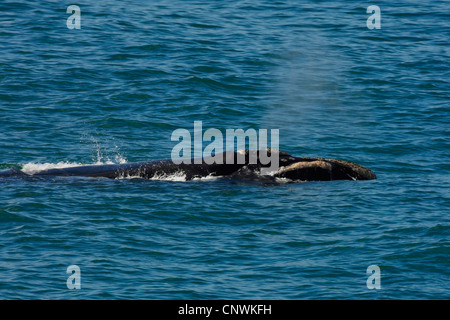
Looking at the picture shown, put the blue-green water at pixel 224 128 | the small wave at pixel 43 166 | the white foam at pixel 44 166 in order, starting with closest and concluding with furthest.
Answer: the blue-green water at pixel 224 128 < the small wave at pixel 43 166 < the white foam at pixel 44 166

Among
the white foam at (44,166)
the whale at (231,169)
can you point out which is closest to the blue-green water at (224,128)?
the white foam at (44,166)

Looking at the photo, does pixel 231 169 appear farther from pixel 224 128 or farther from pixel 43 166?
pixel 224 128

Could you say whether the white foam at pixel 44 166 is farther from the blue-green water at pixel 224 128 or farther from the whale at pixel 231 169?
the whale at pixel 231 169

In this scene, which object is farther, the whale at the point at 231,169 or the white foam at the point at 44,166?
the white foam at the point at 44,166

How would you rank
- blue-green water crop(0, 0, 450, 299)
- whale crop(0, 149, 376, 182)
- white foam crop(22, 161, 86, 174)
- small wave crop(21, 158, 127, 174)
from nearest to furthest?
blue-green water crop(0, 0, 450, 299) < whale crop(0, 149, 376, 182) < small wave crop(21, 158, 127, 174) < white foam crop(22, 161, 86, 174)

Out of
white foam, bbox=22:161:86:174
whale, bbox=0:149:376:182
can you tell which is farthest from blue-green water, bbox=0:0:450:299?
whale, bbox=0:149:376:182

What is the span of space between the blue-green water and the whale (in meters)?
0.28

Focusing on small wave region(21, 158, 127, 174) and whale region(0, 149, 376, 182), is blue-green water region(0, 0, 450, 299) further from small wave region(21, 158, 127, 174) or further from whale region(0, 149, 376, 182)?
whale region(0, 149, 376, 182)

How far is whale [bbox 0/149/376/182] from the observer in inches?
681

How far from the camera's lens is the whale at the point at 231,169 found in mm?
17297

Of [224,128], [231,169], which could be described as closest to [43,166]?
[231,169]

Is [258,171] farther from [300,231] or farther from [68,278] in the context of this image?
[68,278]

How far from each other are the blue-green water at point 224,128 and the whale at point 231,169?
0.28m
